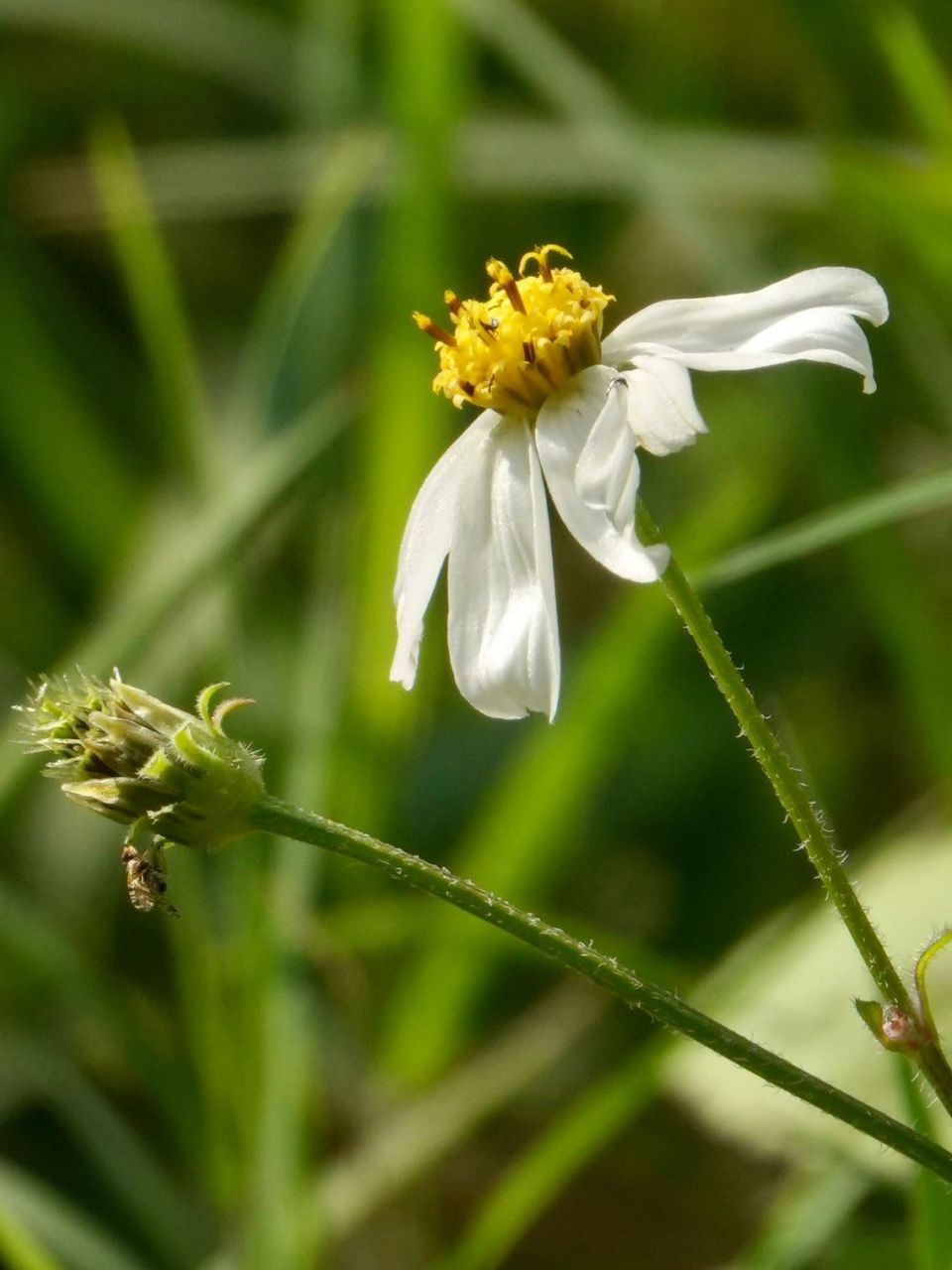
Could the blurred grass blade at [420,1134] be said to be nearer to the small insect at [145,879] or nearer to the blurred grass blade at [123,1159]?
the blurred grass blade at [123,1159]

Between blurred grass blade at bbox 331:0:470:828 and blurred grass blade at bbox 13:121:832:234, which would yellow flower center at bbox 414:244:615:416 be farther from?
blurred grass blade at bbox 331:0:470:828

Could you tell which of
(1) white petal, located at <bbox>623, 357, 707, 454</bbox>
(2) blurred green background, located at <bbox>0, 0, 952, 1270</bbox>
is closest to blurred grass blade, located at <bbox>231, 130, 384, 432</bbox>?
(2) blurred green background, located at <bbox>0, 0, 952, 1270</bbox>

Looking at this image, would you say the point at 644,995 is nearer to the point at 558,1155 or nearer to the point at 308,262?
the point at 558,1155

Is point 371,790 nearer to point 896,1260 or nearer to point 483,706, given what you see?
point 896,1260

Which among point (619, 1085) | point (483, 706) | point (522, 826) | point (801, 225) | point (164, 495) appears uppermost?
point (801, 225)

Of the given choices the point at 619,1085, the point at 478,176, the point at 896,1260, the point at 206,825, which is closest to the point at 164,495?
the point at 478,176

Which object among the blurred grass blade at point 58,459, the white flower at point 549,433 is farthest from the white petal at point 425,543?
the blurred grass blade at point 58,459

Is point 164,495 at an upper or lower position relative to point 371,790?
upper

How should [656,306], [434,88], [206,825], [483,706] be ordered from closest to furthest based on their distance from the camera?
[206,825] → [483,706] → [656,306] → [434,88]
